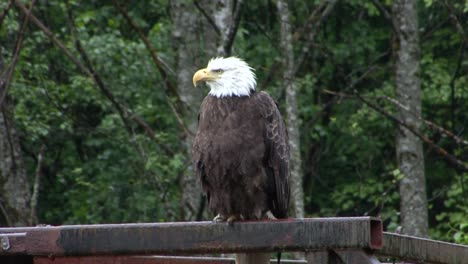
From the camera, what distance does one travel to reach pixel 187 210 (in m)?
12.1

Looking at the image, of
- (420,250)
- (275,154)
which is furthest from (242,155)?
(420,250)

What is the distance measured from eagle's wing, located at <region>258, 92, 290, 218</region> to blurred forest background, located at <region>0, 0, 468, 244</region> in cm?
529

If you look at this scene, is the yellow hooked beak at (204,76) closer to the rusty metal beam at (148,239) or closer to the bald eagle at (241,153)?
the bald eagle at (241,153)

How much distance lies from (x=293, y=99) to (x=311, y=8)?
541 cm

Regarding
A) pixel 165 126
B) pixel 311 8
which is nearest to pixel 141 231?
pixel 165 126

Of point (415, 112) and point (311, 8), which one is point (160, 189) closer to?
point (415, 112)

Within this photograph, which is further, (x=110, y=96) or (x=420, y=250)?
(x=110, y=96)

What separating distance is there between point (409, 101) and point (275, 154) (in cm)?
850

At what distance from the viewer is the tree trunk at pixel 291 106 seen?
12.8m

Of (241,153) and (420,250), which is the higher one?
(241,153)

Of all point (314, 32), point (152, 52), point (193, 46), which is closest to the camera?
point (193, 46)

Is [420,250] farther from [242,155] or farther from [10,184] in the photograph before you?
[10,184]

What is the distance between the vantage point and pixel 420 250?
4488 mm

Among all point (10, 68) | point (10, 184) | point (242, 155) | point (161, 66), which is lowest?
point (242, 155)
